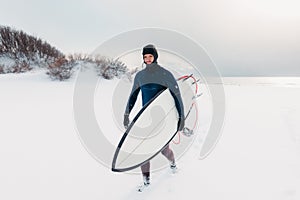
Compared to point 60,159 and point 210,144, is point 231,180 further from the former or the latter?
point 60,159

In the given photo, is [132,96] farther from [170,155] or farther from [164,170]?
[164,170]

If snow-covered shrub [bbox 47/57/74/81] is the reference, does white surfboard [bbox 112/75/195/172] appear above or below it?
below

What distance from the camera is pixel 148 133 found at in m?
2.12

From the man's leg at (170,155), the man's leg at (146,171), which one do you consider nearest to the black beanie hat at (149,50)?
the man's leg at (170,155)

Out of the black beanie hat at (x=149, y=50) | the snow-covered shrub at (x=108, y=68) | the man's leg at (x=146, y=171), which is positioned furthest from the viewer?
the snow-covered shrub at (x=108, y=68)

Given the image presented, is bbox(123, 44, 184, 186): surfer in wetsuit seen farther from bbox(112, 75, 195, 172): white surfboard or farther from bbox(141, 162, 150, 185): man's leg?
bbox(112, 75, 195, 172): white surfboard

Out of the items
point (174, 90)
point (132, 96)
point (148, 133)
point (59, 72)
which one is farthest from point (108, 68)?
point (174, 90)

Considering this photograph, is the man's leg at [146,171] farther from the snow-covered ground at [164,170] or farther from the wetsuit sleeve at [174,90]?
the wetsuit sleeve at [174,90]

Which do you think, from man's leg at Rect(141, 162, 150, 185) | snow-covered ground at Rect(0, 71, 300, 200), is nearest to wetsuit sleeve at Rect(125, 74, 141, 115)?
man's leg at Rect(141, 162, 150, 185)

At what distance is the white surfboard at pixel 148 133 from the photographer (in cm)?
188

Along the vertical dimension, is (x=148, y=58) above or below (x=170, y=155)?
above

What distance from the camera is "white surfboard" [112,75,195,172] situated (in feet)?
6.16

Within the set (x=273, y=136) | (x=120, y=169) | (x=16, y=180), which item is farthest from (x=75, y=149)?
(x=273, y=136)

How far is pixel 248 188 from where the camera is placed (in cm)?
187
